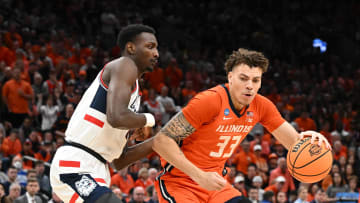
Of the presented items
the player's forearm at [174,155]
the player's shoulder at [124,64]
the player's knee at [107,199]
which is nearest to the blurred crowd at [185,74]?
the player's forearm at [174,155]

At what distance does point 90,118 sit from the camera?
12.4ft

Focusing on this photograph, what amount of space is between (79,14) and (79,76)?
482 cm

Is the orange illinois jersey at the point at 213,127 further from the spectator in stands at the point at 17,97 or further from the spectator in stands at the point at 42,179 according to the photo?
the spectator in stands at the point at 17,97

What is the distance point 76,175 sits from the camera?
3.71 m

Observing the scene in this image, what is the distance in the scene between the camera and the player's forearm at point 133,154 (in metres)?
4.24

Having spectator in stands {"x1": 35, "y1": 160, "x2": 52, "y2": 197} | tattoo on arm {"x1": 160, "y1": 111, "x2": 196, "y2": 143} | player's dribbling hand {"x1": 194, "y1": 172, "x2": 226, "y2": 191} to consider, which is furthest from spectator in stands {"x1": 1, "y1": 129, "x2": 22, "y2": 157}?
player's dribbling hand {"x1": 194, "y1": 172, "x2": 226, "y2": 191}

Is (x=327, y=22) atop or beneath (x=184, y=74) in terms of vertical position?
atop

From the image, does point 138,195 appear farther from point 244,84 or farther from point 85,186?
point 85,186

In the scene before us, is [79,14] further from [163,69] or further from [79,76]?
[79,76]

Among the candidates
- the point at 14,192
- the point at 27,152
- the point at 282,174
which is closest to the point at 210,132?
the point at 14,192

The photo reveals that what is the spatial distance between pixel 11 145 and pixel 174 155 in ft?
23.5

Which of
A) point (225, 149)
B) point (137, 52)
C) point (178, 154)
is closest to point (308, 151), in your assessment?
point (225, 149)

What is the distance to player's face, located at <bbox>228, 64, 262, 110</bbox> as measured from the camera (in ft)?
13.5

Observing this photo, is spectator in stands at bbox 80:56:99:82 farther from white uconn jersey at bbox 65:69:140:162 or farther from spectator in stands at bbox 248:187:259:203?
white uconn jersey at bbox 65:69:140:162
